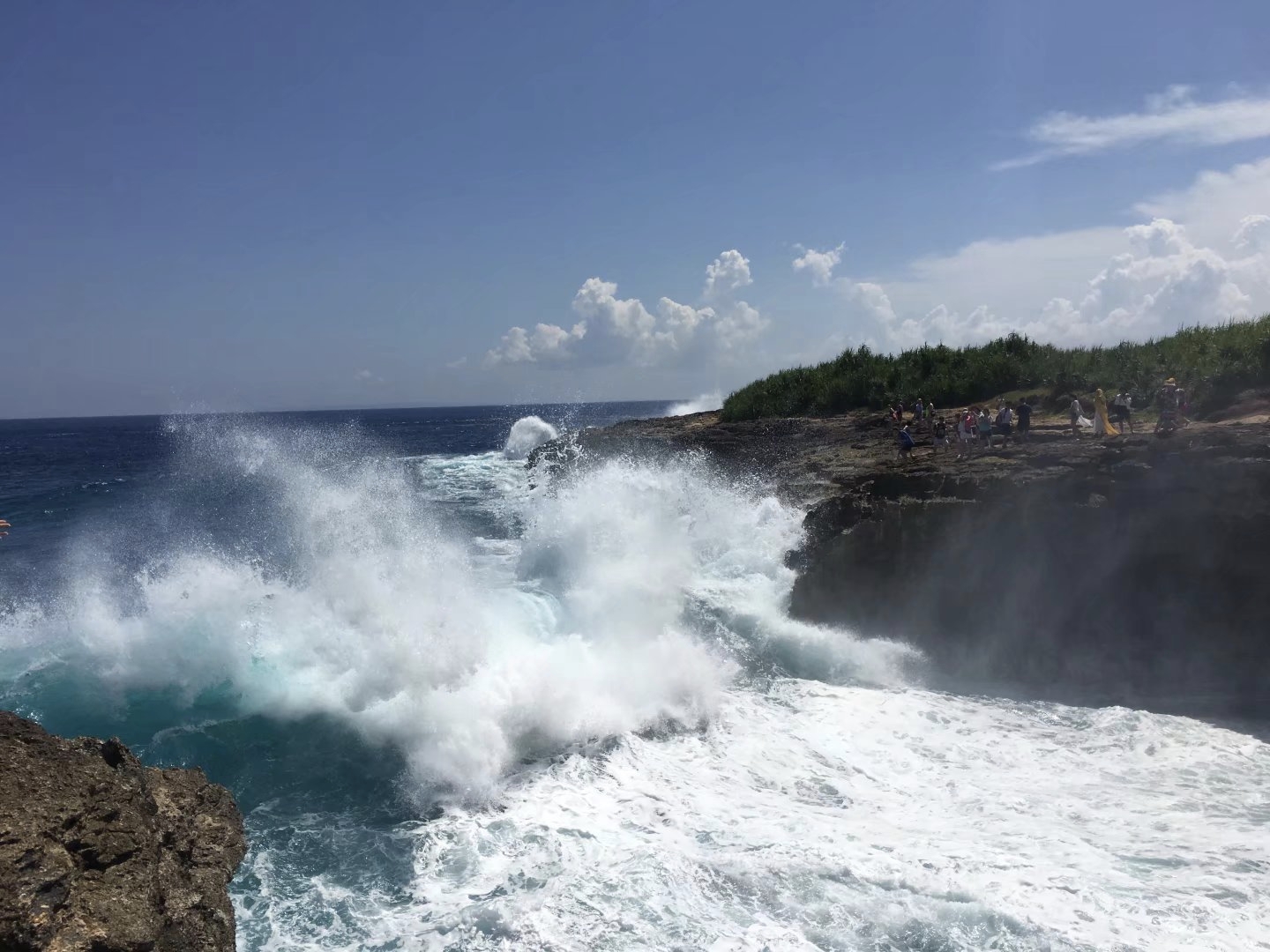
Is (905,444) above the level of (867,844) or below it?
above

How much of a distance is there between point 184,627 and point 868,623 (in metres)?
12.4

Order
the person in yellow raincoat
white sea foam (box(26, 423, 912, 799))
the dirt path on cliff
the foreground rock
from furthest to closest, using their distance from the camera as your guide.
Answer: the person in yellow raincoat, the dirt path on cliff, white sea foam (box(26, 423, 912, 799)), the foreground rock

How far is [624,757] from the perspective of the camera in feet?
35.4

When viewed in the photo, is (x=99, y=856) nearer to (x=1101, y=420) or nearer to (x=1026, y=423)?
(x=1101, y=420)

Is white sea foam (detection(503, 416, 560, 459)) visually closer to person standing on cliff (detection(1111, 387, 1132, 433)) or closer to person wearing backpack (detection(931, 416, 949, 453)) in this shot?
person wearing backpack (detection(931, 416, 949, 453))

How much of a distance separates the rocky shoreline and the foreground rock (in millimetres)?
11830

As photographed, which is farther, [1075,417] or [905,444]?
[905,444]

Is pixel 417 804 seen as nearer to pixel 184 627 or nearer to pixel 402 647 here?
pixel 402 647

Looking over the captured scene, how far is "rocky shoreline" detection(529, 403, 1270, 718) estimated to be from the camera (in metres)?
13.3

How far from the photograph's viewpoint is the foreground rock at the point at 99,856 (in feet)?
16.1

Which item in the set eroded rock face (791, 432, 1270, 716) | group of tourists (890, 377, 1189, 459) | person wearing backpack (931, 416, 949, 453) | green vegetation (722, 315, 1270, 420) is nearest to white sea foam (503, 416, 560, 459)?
green vegetation (722, 315, 1270, 420)

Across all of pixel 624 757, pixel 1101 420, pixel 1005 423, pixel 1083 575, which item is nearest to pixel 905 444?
pixel 1005 423

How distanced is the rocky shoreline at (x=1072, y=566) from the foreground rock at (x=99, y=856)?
466 inches

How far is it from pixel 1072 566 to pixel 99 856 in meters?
14.9
